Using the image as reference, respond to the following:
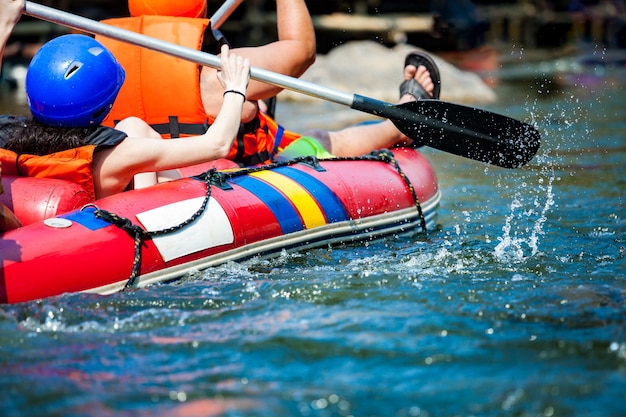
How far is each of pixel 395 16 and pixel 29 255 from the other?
51.4 feet

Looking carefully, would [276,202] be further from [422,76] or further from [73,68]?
[422,76]

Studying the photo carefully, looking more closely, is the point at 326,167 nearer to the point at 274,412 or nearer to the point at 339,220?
the point at 339,220

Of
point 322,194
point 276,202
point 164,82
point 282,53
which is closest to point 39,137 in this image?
point 164,82

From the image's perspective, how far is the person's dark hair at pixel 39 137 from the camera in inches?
147

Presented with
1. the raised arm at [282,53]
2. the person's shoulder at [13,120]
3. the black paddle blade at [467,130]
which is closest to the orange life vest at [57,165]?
the person's shoulder at [13,120]

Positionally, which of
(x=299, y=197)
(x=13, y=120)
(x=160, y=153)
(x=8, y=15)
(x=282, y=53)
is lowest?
(x=299, y=197)

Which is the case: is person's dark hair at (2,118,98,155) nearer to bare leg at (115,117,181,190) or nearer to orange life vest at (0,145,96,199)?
orange life vest at (0,145,96,199)

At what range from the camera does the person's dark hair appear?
3738 millimetres

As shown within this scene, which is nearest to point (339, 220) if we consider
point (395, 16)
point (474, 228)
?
point (474, 228)

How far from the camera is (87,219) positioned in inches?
141

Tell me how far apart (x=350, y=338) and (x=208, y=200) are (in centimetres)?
121

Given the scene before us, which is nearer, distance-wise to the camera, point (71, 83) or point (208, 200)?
point (71, 83)

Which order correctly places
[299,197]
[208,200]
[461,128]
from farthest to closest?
[461,128] < [299,197] < [208,200]

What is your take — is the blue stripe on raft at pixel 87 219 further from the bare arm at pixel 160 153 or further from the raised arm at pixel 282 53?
the raised arm at pixel 282 53
